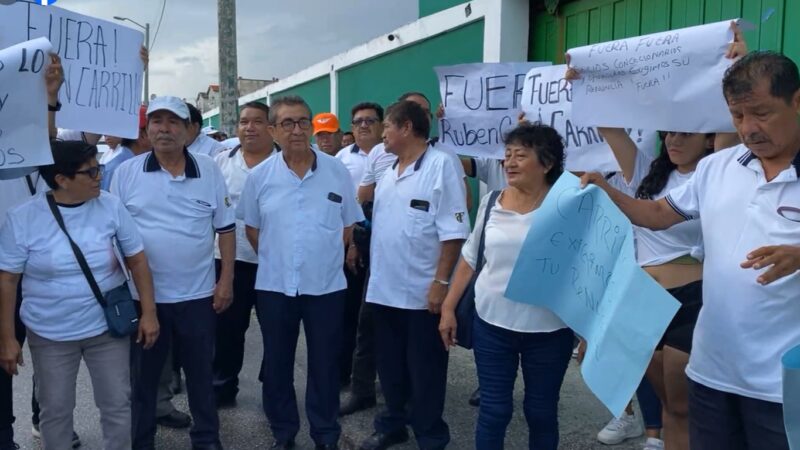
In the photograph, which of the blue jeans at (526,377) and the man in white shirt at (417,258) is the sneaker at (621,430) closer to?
the man in white shirt at (417,258)

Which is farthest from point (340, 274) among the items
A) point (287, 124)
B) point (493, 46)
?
point (493, 46)

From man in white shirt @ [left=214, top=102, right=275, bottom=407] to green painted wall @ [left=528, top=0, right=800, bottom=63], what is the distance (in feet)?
9.73

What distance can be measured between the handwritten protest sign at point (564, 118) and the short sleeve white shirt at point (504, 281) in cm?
97

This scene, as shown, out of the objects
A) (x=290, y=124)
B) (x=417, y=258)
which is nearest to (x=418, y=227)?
(x=417, y=258)

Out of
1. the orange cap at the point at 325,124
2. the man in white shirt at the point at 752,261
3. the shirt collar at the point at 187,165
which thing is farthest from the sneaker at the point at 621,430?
the orange cap at the point at 325,124

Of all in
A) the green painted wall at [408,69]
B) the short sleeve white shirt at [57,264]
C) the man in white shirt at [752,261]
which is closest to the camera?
the man in white shirt at [752,261]

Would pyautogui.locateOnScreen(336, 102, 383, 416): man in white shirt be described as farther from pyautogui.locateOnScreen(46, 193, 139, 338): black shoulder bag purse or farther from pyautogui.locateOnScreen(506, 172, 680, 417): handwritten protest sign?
pyautogui.locateOnScreen(506, 172, 680, 417): handwritten protest sign

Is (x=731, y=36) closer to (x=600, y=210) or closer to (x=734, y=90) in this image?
(x=734, y=90)

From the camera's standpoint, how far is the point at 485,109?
4387 mm

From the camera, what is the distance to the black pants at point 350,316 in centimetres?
462

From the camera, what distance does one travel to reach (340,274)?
149 inches

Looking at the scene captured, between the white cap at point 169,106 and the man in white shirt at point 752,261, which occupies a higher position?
the white cap at point 169,106

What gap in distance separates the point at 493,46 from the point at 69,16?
4.17m

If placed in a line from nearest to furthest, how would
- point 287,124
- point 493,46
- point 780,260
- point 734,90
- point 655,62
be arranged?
1. point 780,260
2. point 734,90
3. point 655,62
4. point 287,124
5. point 493,46
